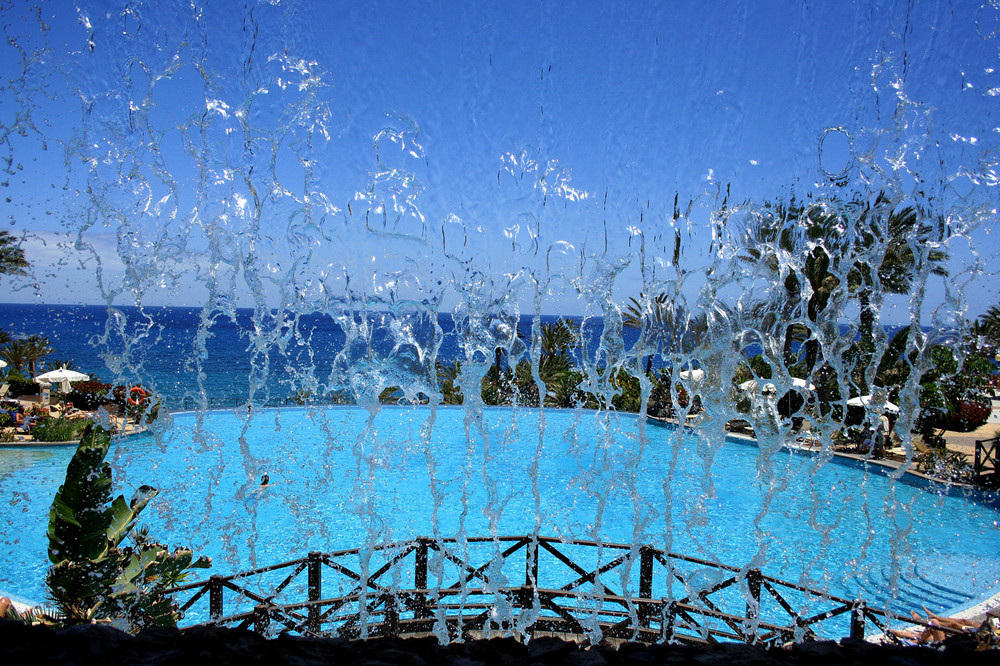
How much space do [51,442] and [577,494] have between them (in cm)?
1394

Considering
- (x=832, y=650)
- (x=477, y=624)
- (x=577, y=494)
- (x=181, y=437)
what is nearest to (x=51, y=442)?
(x=181, y=437)

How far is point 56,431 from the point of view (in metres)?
16.2

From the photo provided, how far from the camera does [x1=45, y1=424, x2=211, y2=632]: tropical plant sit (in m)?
4.71

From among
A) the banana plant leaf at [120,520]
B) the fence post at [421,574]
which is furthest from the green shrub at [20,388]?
the fence post at [421,574]

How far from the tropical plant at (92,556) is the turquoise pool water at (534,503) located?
2796 millimetres

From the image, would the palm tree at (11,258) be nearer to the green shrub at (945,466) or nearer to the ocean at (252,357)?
the ocean at (252,357)

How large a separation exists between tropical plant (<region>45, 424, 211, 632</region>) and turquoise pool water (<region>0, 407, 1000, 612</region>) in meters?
2.80

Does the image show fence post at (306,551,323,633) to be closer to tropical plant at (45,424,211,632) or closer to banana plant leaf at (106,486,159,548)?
tropical plant at (45,424,211,632)

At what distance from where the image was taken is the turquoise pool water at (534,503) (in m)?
9.20

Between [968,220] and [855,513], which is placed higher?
[968,220]

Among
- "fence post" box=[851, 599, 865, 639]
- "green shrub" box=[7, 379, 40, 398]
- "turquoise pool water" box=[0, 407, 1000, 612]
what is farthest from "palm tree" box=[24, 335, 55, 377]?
"fence post" box=[851, 599, 865, 639]

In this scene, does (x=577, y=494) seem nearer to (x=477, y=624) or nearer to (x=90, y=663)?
(x=477, y=624)

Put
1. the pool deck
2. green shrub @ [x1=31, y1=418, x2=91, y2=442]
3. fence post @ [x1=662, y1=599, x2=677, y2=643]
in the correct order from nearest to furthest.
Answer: fence post @ [x1=662, y1=599, x2=677, y2=643] < the pool deck < green shrub @ [x1=31, y1=418, x2=91, y2=442]

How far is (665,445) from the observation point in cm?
1800
